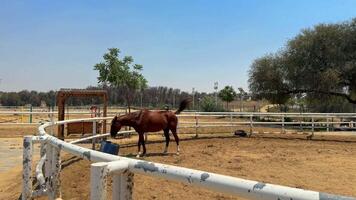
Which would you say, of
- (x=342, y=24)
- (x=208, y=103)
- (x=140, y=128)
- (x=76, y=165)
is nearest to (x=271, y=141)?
(x=140, y=128)

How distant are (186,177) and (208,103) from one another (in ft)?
183

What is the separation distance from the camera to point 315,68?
138ft

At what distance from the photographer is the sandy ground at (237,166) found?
8227 mm

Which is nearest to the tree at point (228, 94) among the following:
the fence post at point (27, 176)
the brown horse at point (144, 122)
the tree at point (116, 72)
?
the tree at point (116, 72)

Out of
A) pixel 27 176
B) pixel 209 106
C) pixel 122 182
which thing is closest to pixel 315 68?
pixel 209 106

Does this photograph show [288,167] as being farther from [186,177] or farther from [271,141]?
[186,177]

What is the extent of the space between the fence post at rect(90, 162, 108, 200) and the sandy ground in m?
4.61

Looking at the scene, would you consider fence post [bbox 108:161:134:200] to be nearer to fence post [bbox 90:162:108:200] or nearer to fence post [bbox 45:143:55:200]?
fence post [bbox 90:162:108:200]

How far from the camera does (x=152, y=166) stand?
2.93 meters

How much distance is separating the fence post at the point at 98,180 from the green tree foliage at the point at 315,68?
39.2 metres

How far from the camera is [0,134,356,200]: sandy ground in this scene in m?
8.23

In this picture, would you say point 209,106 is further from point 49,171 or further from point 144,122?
point 49,171

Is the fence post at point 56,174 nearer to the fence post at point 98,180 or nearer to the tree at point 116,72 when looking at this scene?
the fence post at point 98,180

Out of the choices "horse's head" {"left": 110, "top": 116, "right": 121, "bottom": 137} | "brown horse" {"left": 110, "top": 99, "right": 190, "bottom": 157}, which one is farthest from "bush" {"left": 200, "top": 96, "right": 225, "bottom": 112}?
"horse's head" {"left": 110, "top": 116, "right": 121, "bottom": 137}
